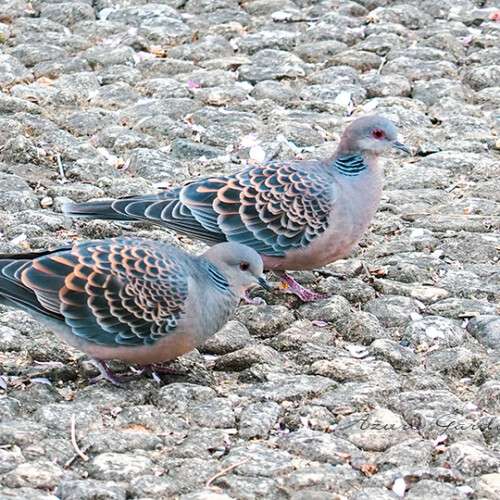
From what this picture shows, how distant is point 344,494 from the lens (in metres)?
4.26

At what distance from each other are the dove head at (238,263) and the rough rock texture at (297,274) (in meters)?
0.33

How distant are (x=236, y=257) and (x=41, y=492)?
1572 mm

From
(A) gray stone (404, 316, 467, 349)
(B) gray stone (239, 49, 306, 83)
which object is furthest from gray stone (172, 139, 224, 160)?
(A) gray stone (404, 316, 467, 349)

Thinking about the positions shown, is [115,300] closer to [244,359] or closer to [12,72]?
[244,359]

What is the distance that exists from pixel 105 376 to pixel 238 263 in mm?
734

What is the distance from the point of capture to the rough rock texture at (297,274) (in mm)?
4426

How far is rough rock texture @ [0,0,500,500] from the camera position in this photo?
443 centimetres

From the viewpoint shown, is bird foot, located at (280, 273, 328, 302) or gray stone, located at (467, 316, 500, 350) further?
bird foot, located at (280, 273, 328, 302)

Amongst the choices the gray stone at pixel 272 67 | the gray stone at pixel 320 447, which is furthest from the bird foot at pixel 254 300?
the gray stone at pixel 272 67

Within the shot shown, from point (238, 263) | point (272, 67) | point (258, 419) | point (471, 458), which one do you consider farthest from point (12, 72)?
point (471, 458)

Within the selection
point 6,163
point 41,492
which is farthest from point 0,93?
point 41,492

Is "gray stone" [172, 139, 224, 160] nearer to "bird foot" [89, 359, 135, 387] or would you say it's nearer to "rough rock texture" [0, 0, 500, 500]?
"rough rock texture" [0, 0, 500, 500]

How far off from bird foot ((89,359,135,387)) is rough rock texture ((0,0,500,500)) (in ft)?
0.18

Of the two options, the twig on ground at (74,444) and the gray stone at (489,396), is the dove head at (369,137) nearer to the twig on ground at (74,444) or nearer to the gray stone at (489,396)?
the gray stone at (489,396)
